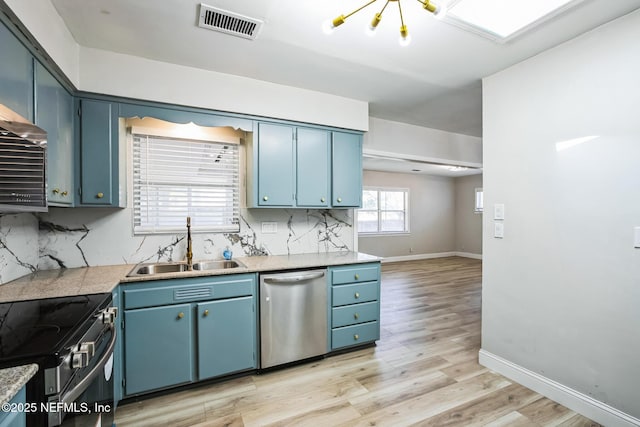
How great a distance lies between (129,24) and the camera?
6.36ft

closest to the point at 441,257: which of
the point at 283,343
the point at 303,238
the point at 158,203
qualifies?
the point at 303,238

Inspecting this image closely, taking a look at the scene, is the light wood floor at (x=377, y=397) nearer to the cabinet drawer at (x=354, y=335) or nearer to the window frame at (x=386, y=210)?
the cabinet drawer at (x=354, y=335)

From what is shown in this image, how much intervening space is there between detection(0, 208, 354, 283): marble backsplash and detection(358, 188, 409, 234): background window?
15.0 ft

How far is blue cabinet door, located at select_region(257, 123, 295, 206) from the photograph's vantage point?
2.77 meters

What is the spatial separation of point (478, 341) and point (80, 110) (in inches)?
164

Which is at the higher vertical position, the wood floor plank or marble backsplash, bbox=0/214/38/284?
marble backsplash, bbox=0/214/38/284

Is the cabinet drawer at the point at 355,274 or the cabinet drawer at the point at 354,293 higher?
the cabinet drawer at the point at 355,274

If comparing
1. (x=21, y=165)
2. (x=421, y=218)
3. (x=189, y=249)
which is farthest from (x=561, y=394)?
(x=421, y=218)

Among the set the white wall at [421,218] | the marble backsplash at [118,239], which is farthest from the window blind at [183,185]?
the white wall at [421,218]

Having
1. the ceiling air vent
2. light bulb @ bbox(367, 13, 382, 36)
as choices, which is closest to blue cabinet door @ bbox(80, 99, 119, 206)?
the ceiling air vent

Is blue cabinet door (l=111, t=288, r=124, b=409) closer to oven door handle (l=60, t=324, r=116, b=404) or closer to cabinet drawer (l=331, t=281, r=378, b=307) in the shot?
oven door handle (l=60, t=324, r=116, b=404)

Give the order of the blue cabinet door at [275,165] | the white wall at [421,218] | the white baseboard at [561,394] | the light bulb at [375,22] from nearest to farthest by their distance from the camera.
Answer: the light bulb at [375,22] < the white baseboard at [561,394] < the blue cabinet door at [275,165] < the white wall at [421,218]

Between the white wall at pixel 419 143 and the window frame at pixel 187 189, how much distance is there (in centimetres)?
159

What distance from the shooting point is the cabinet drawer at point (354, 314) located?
9.00ft
